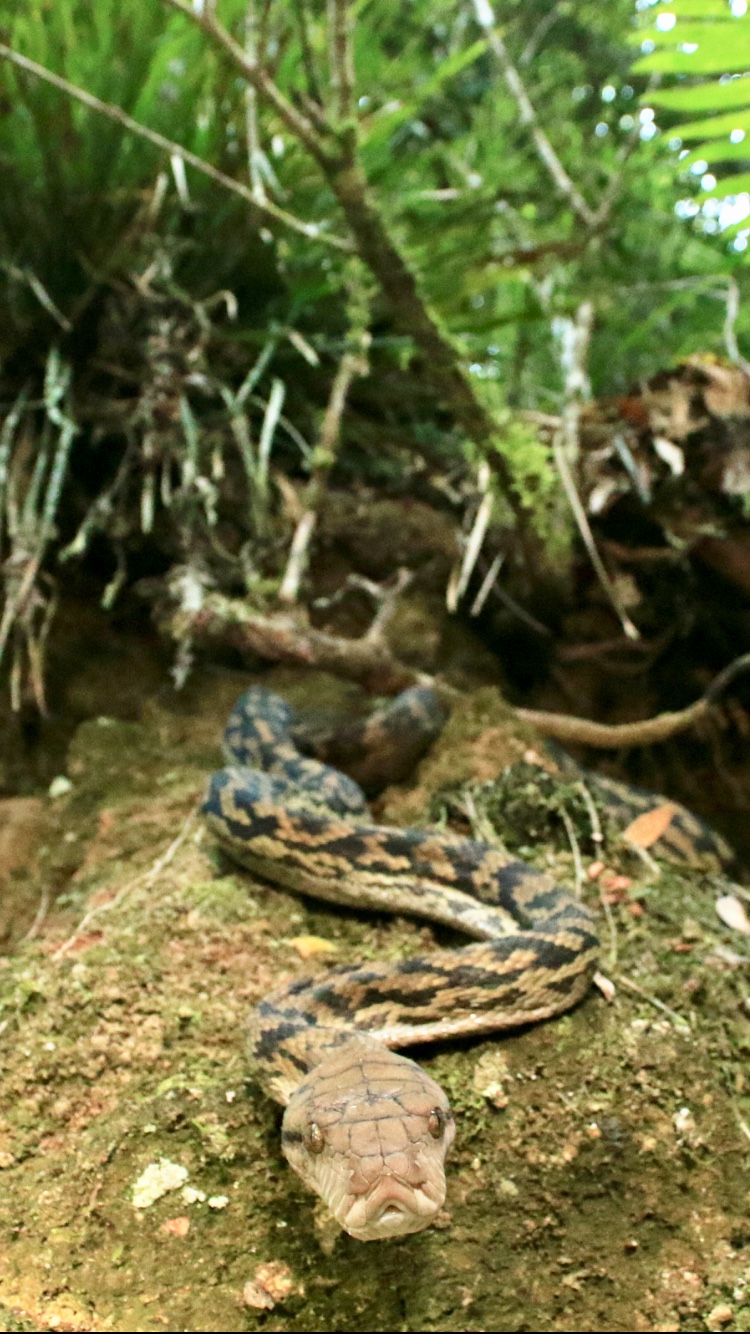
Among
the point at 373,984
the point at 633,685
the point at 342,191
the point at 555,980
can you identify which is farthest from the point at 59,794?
the point at 633,685

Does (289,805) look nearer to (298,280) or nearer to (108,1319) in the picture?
(108,1319)

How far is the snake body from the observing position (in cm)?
188

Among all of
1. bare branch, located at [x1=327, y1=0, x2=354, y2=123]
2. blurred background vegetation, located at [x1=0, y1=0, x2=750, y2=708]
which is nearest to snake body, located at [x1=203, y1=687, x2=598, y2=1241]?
blurred background vegetation, located at [x1=0, y1=0, x2=750, y2=708]

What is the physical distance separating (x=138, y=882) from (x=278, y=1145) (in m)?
1.19

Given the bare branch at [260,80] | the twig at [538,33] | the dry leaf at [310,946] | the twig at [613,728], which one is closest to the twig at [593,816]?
the twig at [613,728]

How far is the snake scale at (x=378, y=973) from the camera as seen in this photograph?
Result: 1884 mm

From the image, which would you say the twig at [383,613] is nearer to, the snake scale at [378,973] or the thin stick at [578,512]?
the snake scale at [378,973]

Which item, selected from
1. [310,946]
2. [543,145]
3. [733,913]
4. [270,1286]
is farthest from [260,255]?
[270,1286]

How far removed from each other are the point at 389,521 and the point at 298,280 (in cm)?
123

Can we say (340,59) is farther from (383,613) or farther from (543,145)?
(383,613)

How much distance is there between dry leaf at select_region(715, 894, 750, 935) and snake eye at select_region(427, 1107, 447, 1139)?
1.41 metres

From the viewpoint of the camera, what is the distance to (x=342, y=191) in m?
3.48

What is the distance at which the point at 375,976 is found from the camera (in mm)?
2584

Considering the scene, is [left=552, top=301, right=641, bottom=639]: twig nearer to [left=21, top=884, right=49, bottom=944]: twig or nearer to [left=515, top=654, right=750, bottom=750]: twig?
[left=515, top=654, right=750, bottom=750]: twig
